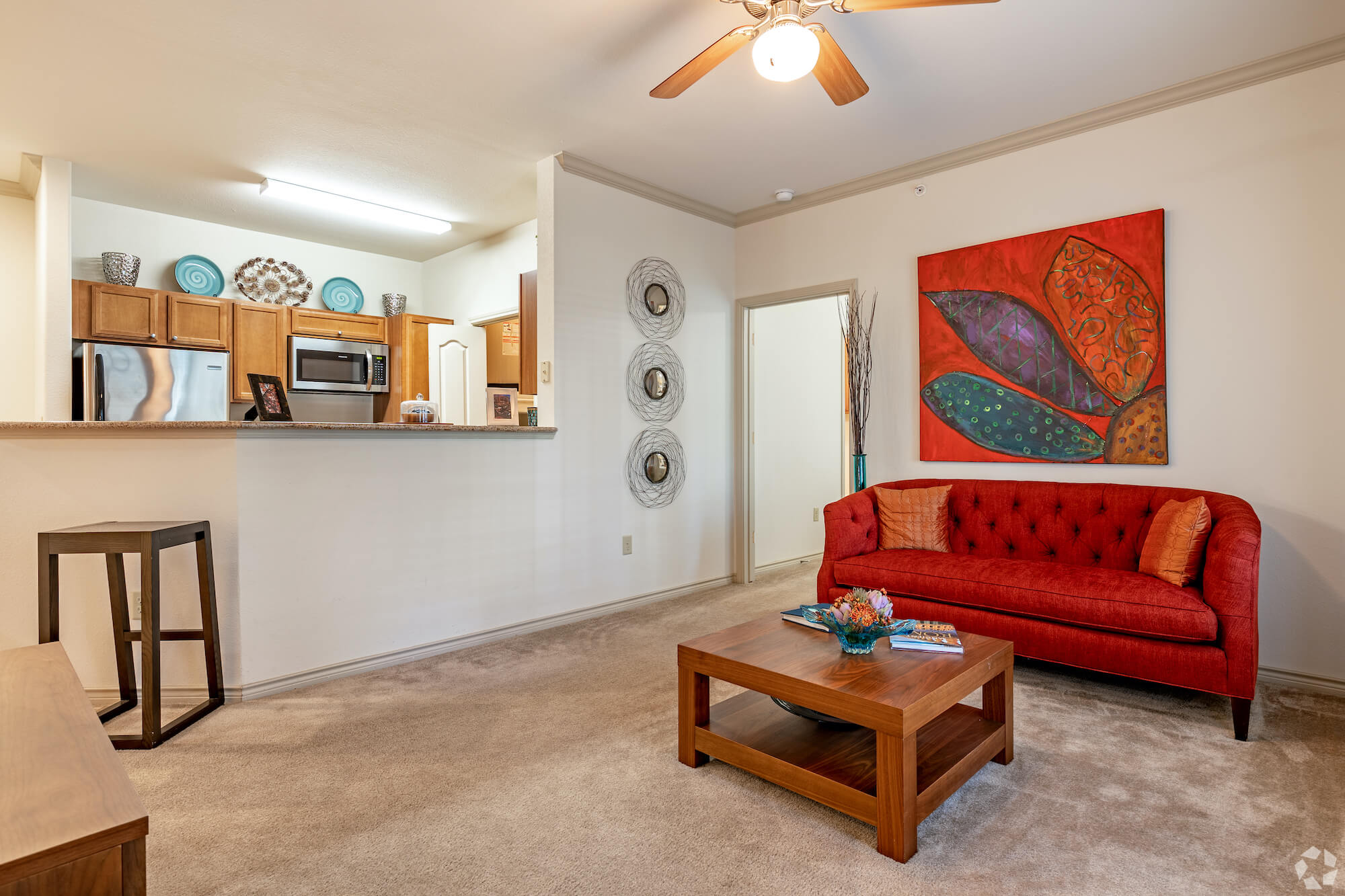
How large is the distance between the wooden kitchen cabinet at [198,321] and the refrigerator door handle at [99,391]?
47 cm

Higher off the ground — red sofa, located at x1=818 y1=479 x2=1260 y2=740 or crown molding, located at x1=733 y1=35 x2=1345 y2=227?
crown molding, located at x1=733 y1=35 x2=1345 y2=227

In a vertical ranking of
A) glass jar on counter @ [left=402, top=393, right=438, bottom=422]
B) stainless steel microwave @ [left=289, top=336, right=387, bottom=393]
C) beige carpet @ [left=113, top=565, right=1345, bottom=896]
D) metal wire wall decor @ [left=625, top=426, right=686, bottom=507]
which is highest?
stainless steel microwave @ [left=289, top=336, right=387, bottom=393]

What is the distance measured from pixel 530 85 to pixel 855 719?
9.43ft

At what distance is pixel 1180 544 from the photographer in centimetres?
263

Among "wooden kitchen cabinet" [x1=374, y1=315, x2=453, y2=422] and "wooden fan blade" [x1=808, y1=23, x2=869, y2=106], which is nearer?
"wooden fan blade" [x1=808, y1=23, x2=869, y2=106]

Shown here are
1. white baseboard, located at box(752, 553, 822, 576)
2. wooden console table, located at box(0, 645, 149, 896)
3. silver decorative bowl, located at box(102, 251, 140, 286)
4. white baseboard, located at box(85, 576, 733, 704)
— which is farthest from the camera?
white baseboard, located at box(752, 553, 822, 576)

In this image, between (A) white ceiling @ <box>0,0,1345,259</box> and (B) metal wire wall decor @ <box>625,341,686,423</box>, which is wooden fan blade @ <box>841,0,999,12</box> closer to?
(A) white ceiling @ <box>0,0,1345,259</box>

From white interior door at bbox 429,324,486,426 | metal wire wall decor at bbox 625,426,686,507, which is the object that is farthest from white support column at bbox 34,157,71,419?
metal wire wall decor at bbox 625,426,686,507

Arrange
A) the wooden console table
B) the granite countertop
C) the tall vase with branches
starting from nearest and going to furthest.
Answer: the wooden console table
the granite countertop
the tall vase with branches

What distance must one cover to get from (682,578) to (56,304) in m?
3.94

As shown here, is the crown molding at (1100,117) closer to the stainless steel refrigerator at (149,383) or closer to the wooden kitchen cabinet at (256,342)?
the wooden kitchen cabinet at (256,342)

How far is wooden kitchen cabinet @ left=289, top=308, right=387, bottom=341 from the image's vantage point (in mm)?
5270

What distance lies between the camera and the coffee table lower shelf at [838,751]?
1.79 metres

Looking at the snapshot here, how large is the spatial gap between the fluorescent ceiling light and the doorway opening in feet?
7.71
